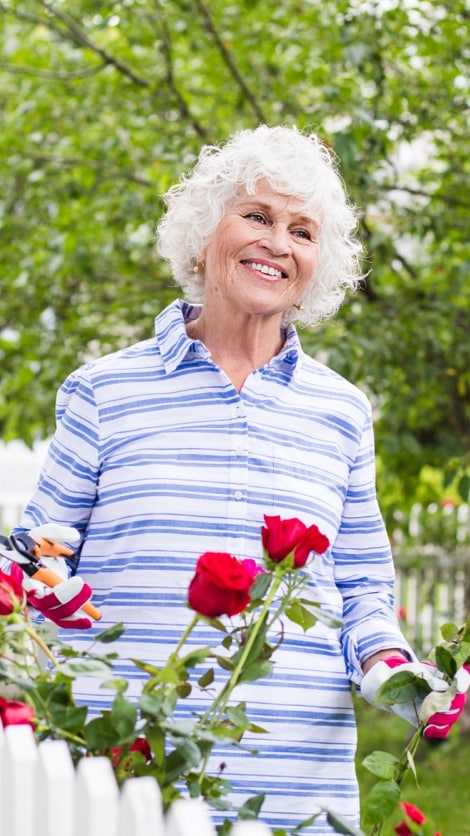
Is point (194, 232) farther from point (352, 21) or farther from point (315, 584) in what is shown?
point (352, 21)

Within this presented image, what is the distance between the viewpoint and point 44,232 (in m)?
4.96

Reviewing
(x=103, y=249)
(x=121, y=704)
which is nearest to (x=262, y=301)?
(x=121, y=704)

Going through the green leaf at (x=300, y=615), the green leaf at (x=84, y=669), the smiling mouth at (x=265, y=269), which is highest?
the green leaf at (x=84, y=669)

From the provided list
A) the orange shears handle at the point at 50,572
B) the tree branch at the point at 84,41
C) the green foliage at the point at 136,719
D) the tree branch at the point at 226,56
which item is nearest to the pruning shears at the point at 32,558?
the orange shears handle at the point at 50,572

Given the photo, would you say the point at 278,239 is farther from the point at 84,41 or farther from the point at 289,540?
the point at 84,41

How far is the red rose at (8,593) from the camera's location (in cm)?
127

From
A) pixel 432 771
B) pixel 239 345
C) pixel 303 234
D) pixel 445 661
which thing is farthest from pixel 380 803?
pixel 432 771

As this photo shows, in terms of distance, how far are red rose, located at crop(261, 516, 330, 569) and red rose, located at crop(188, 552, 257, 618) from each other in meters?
0.07

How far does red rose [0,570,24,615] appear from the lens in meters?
1.27

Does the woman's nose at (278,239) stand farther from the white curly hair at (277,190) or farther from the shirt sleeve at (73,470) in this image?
the shirt sleeve at (73,470)

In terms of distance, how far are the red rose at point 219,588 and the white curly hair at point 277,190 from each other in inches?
35.0

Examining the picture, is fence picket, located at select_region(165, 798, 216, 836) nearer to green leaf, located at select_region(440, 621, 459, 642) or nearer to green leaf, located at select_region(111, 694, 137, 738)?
green leaf, located at select_region(111, 694, 137, 738)

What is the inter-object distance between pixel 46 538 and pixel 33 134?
3.55m

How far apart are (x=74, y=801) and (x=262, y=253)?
1.07 meters
